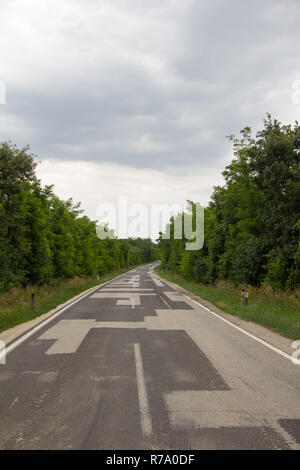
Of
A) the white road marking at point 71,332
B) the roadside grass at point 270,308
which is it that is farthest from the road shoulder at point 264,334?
the white road marking at point 71,332

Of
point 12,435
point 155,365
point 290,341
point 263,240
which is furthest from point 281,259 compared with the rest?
point 12,435

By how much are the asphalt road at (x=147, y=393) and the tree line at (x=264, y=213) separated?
8500 millimetres

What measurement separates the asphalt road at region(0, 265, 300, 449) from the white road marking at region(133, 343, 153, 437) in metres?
0.02

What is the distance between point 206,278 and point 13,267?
17.5 meters

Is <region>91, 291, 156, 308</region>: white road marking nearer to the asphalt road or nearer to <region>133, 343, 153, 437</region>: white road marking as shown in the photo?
the asphalt road

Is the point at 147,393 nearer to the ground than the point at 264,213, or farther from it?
nearer to the ground

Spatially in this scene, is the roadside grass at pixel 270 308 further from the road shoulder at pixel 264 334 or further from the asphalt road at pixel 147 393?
the asphalt road at pixel 147 393

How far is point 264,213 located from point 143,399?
15551 millimetres

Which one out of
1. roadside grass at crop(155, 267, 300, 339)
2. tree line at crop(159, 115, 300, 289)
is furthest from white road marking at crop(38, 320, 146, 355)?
tree line at crop(159, 115, 300, 289)

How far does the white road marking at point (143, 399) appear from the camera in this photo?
4.43 meters

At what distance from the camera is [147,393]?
5656 mm

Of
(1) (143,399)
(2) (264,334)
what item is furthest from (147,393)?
(2) (264,334)

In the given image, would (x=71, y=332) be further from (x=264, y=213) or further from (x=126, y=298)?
(x=264, y=213)
